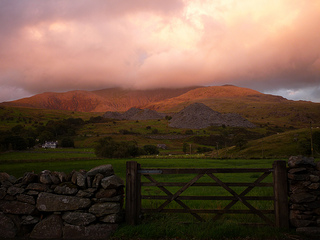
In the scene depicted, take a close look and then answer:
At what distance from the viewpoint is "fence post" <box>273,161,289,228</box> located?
26.6ft

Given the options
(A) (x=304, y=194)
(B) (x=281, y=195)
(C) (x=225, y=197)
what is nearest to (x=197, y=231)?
(C) (x=225, y=197)

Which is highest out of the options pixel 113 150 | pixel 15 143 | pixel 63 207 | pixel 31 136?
pixel 31 136

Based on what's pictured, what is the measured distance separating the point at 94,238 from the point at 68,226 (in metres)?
0.97

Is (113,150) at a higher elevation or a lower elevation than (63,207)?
lower

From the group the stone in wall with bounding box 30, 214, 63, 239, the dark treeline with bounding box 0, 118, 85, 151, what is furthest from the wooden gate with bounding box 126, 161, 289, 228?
the dark treeline with bounding box 0, 118, 85, 151

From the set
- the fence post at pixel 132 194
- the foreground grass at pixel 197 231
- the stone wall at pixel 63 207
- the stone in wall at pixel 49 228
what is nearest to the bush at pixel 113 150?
the stone wall at pixel 63 207

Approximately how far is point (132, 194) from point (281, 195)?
16.3ft

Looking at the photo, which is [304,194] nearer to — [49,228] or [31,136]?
[49,228]

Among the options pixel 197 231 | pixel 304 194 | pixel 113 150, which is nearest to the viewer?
pixel 197 231

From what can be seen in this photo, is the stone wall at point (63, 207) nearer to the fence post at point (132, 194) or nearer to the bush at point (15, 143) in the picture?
the fence post at point (132, 194)

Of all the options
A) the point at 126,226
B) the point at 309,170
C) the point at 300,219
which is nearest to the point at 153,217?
the point at 126,226

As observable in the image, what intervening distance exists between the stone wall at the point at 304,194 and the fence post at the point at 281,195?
0.56ft

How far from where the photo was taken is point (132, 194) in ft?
27.4

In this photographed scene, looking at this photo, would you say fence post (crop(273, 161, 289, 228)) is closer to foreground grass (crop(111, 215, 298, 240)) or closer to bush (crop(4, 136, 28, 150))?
foreground grass (crop(111, 215, 298, 240))
